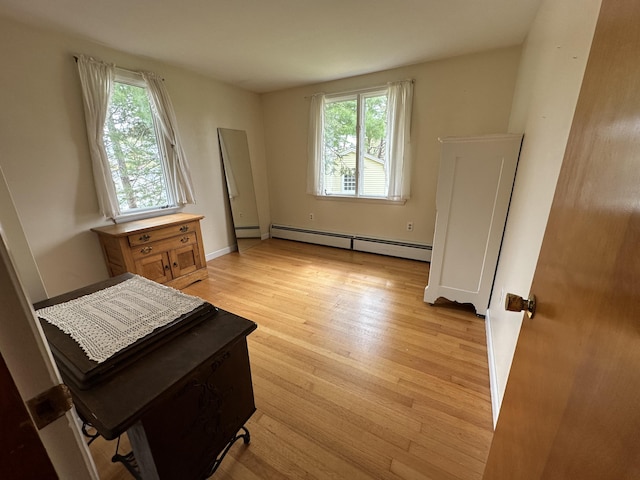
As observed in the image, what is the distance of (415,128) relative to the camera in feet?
10.4

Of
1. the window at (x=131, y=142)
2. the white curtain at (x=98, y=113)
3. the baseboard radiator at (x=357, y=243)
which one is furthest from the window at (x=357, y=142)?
→ the white curtain at (x=98, y=113)

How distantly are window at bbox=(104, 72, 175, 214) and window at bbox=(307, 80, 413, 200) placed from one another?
6.66 ft

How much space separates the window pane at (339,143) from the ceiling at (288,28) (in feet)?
2.16

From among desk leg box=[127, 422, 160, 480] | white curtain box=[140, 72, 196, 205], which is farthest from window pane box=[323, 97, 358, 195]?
desk leg box=[127, 422, 160, 480]

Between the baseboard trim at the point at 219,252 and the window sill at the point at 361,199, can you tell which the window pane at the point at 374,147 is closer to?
the window sill at the point at 361,199

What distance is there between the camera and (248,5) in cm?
182

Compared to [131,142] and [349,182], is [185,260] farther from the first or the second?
[349,182]

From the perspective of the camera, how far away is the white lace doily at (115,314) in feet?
2.74

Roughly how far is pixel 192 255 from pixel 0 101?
1.87 metres

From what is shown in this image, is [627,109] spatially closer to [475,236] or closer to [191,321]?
[191,321]

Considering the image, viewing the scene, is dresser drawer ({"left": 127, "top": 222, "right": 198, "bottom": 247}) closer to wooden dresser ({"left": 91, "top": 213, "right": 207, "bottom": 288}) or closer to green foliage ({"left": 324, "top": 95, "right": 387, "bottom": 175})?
wooden dresser ({"left": 91, "top": 213, "right": 207, "bottom": 288})

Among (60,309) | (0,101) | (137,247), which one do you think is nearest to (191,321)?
(60,309)

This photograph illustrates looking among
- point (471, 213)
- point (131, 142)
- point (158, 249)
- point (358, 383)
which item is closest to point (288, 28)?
point (131, 142)

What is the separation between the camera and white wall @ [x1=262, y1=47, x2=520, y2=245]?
276cm
